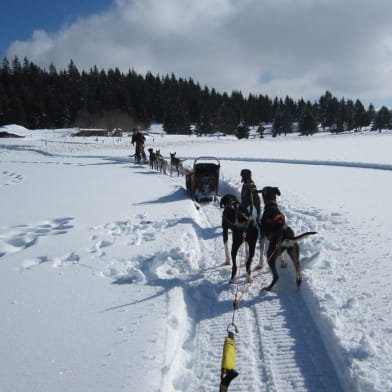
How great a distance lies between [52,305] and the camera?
9.75 ft

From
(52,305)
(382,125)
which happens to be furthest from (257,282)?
(382,125)

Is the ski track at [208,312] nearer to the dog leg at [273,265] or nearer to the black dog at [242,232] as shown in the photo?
the dog leg at [273,265]

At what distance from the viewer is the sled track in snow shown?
2373mm

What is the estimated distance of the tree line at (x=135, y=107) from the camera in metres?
54.5

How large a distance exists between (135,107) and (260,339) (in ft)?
221

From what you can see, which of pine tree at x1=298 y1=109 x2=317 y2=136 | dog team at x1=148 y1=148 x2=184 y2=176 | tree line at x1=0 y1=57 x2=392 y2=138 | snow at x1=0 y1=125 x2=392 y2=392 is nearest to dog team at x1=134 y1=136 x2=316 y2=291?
snow at x1=0 y1=125 x2=392 y2=392

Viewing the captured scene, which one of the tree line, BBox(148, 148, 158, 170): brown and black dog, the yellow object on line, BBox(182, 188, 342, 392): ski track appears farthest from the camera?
the tree line

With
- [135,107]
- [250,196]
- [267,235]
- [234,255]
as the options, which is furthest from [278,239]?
[135,107]

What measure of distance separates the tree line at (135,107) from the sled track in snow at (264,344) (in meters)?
51.6

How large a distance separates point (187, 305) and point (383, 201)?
6.94m

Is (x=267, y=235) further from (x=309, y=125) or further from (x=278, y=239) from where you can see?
(x=309, y=125)

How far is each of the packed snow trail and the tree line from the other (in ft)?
169

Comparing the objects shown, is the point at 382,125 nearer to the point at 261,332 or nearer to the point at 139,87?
the point at 139,87

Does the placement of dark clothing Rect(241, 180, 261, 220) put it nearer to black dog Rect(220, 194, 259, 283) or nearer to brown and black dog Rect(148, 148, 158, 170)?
black dog Rect(220, 194, 259, 283)
